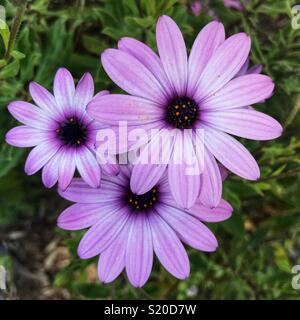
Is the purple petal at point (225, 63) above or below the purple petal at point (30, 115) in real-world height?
above

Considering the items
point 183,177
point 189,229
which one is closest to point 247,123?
point 183,177

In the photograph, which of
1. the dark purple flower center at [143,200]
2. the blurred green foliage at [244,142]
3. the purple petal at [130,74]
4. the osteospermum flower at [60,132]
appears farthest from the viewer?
the blurred green foliage at [244,142]

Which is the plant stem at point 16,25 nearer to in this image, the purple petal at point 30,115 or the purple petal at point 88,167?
the purple petal at point 30,115

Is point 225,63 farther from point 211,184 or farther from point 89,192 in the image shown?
point 89,192

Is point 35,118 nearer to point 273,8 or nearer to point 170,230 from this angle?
point 170,230

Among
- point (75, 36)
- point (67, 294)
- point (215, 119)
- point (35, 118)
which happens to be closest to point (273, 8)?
point (215, 119)

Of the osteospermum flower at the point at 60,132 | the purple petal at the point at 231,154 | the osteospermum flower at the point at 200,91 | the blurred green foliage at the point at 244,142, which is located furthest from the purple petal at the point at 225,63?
the blurred green foliage at the point at 244,142

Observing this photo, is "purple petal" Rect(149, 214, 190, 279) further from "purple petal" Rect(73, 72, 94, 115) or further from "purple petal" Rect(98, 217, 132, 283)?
"purple petal" Rect(73, 72, 94, 115)

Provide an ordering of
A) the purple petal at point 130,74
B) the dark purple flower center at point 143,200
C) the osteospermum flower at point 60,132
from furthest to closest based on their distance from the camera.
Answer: the dark purple flower center at point 143,200, the osteospermum flower at point 60,132, the purple petal at point 130,74
